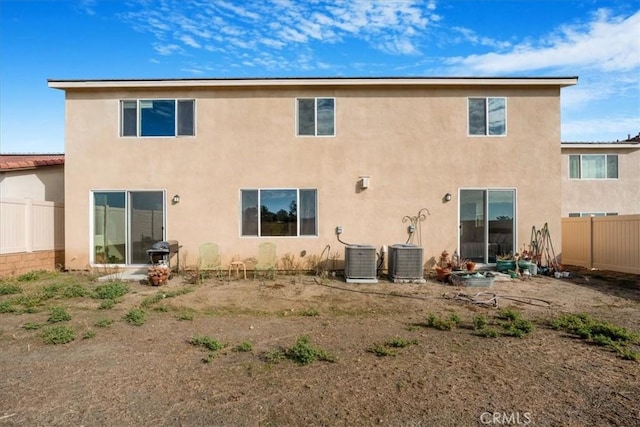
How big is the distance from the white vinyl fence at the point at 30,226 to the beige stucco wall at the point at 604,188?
62.3 feet

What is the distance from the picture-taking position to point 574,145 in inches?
610

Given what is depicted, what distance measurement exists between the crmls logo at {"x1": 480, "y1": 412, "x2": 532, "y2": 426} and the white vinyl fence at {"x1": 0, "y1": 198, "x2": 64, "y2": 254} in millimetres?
10416

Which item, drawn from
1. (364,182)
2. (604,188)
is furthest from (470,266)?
(604,188)

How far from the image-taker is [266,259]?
366 inches

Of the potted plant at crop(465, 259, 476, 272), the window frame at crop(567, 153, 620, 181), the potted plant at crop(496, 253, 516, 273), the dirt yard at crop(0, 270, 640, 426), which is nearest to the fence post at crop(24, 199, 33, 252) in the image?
the dirt yard at crop(0, 270, 640, 426)

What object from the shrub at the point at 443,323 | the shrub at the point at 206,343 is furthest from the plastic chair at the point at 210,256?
the shrub at the point at 443,323

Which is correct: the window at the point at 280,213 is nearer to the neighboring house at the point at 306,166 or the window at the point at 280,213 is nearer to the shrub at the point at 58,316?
the neighboring house at the point at 306,166

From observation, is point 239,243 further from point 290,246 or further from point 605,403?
point 605,403

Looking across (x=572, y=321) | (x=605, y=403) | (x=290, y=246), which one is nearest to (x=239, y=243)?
(x=290, y=246)

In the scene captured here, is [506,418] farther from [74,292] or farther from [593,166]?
[593,166]

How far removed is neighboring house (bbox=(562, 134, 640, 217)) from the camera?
1599 cm

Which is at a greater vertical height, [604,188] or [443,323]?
[604,188]

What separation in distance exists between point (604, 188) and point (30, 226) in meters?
21.1

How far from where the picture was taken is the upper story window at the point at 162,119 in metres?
9.72
